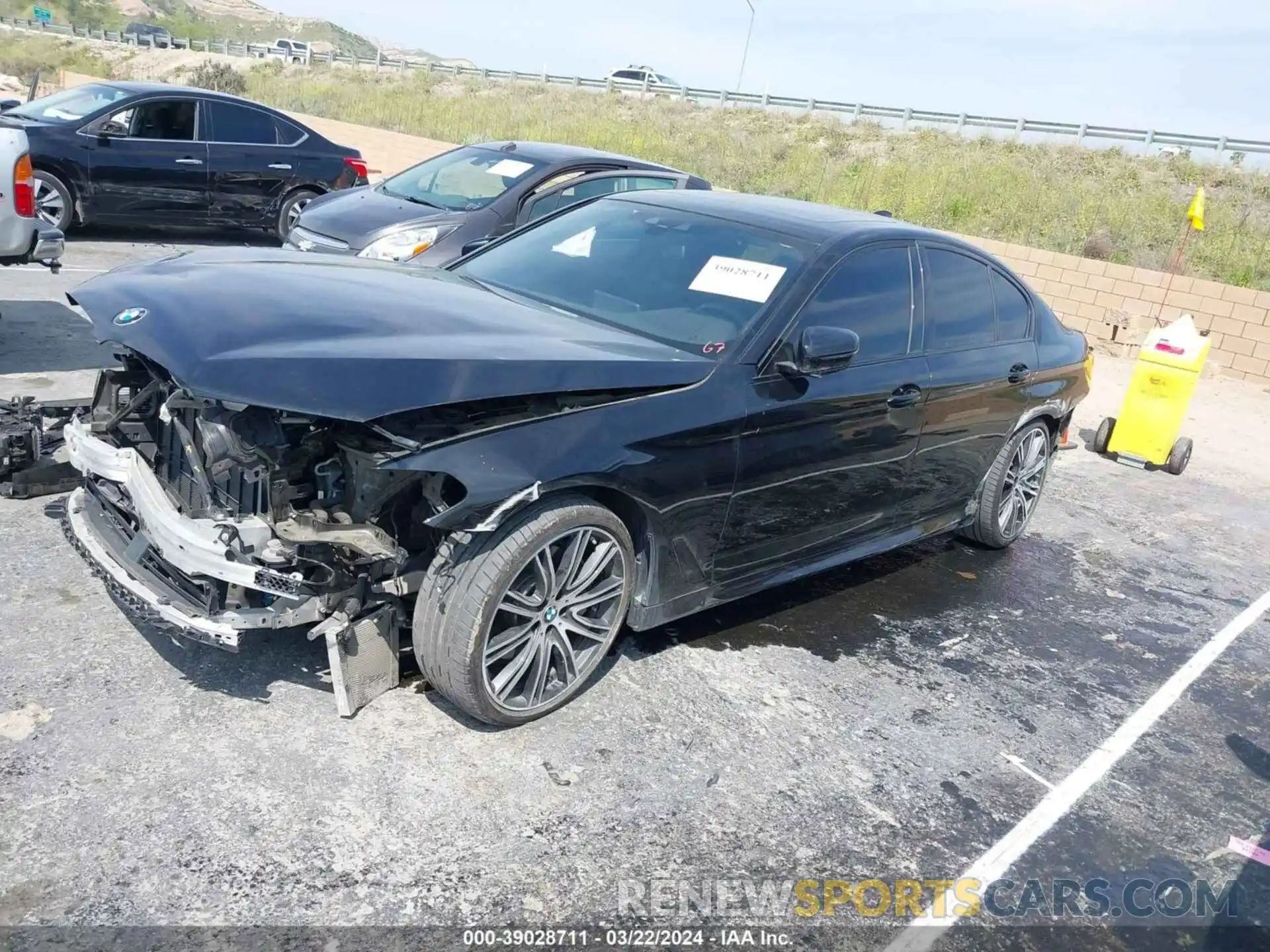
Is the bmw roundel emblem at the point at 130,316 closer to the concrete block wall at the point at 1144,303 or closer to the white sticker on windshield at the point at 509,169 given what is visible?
the white sticker on windshield at the point at 509,169

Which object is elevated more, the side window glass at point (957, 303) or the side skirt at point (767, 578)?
the side window glass at point (957, 303)

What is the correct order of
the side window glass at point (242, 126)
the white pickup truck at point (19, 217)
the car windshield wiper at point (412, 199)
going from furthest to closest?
the side window glass at point (242, 126) → the car windshield wiper at point (412, 199) → the white pickup truck at point (19, 217)

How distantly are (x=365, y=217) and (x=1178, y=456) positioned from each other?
23.1 feet

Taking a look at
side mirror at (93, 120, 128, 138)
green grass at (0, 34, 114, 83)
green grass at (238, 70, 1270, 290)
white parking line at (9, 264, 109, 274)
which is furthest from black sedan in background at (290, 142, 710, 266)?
green grass at (0, 34, 114, 83)

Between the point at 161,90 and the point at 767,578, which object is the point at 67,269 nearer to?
the point at 161,90

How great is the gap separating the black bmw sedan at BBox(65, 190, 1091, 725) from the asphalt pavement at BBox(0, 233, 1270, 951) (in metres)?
0.33

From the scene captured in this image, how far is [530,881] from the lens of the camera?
2904 millimetres

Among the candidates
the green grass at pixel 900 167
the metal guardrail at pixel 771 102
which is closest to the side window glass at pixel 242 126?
the green grass at pixel 900 167

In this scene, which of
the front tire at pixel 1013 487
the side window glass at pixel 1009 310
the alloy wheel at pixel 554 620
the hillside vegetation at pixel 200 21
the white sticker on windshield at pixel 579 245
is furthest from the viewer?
the hillside vegetation at pixel 200 21

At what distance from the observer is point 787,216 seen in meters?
4.69

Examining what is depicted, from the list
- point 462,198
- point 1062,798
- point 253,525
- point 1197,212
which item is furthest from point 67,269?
point 1197,212

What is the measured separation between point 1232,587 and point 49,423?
21.5ft

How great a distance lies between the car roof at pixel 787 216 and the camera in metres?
4.52

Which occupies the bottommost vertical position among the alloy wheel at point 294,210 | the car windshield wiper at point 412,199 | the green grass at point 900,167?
the alloy wheel at point 294,210
